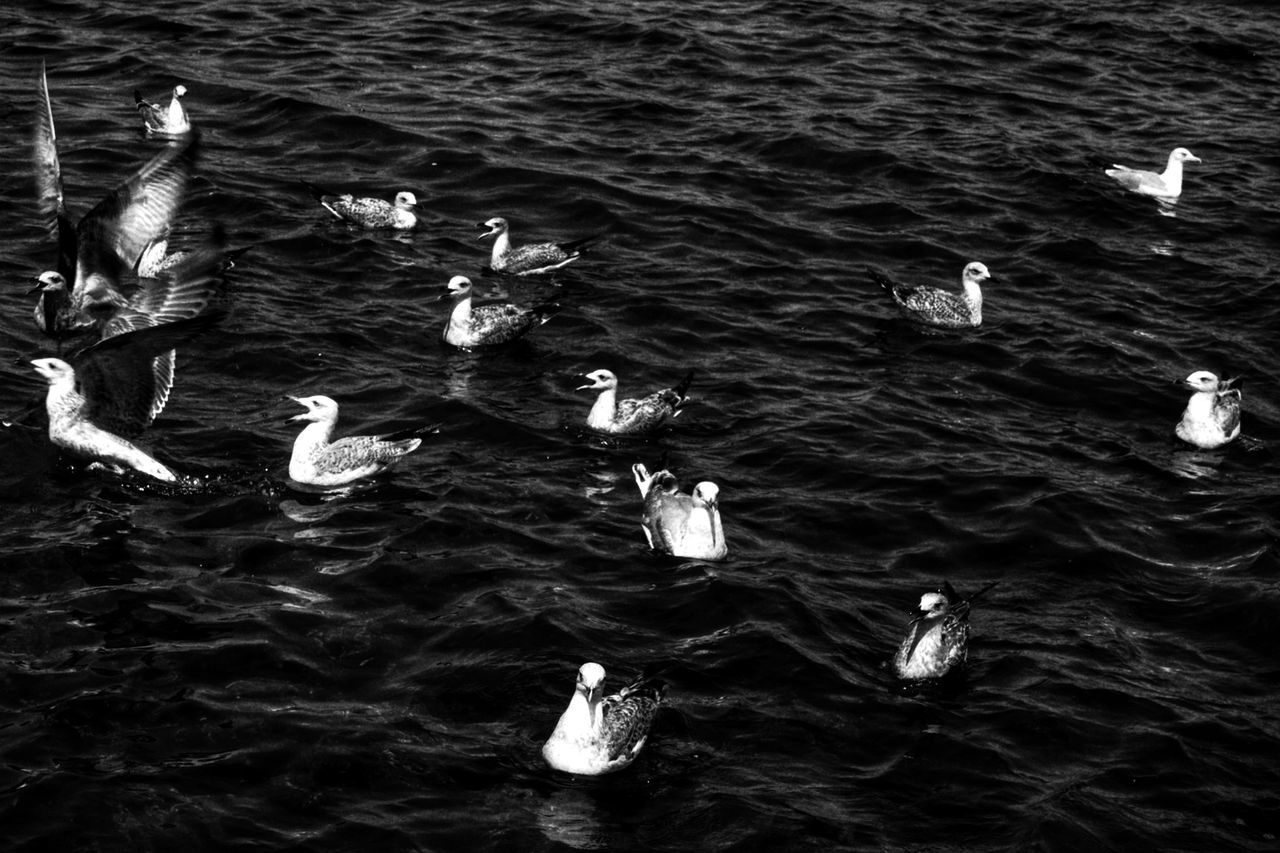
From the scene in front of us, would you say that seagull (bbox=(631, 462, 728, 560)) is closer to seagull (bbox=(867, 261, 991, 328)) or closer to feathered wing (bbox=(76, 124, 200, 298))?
seagull (bbox=(867, 261, 991, 328))

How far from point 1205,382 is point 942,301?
310 centimetres

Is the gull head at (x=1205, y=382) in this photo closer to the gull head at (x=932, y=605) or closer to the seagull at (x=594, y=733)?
the gull head at (x=932, y=605)

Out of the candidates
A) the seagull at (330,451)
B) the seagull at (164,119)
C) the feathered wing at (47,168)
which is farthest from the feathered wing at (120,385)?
the seagull at (164,119)

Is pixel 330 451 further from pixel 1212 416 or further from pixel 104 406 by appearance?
pixel 1212 416

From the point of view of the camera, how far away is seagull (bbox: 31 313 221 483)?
13750mm

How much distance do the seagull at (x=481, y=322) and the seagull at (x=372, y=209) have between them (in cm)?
222

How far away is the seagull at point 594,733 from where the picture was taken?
10.4 metres

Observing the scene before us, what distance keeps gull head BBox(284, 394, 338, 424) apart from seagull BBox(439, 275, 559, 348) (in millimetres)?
2739

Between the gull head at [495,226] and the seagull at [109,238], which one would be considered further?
the gull head at [495,226]

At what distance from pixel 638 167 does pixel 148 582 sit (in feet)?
36.7

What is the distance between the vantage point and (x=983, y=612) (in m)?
13.0

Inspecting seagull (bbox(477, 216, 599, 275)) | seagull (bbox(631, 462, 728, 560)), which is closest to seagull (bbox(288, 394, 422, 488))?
seagull (bbox(631, 462, 728, 560))

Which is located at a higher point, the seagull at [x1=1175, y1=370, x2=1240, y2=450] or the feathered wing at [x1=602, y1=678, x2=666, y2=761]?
the feathered wing at [x1=602, y1=678, x2=666, y2=761]

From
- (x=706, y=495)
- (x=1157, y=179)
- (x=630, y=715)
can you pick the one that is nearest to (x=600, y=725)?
(x=630, y=715)
